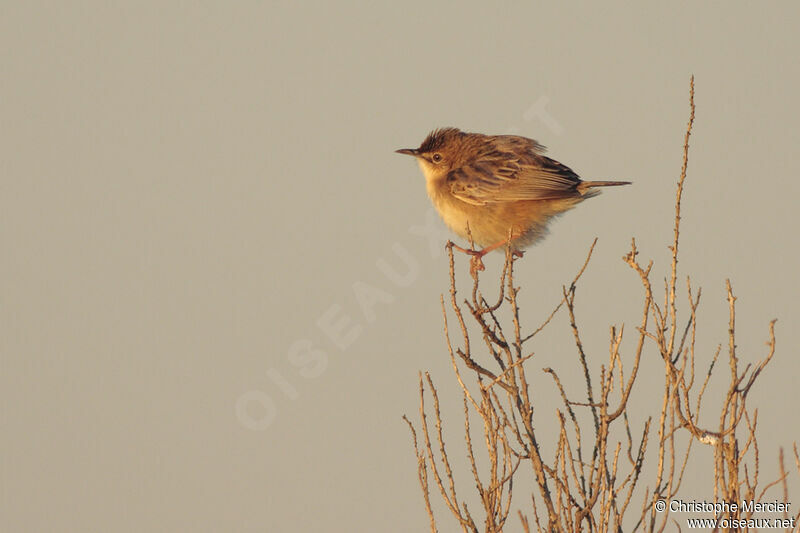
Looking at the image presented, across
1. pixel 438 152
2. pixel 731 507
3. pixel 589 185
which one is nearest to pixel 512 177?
pixel 589 185

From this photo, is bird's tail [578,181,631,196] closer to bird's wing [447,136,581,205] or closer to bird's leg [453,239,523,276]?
bird's wing [447,136,581,205]

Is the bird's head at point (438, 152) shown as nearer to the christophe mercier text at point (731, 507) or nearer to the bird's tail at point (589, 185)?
the bird's tail at point (589, 185)

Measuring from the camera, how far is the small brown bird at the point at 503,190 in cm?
829

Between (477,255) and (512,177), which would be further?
(512,177)

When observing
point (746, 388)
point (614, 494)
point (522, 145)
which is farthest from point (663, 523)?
point (522, 145)

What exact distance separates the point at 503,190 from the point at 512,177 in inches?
8.3

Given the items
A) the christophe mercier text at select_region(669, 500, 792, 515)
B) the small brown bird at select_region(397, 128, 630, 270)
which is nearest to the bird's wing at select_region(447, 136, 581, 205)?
the small brown bird at select_region(397, 128, 630, 270)

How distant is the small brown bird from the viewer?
8289mm

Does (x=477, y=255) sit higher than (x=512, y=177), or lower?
lower

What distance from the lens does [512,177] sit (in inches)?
336

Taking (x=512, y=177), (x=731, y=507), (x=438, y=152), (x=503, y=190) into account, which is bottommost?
(x=731, y=507)

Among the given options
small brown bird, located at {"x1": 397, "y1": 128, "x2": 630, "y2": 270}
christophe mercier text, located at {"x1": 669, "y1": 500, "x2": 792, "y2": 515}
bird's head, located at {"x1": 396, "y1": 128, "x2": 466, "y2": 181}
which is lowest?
christophe mercier text, located at {"x1": 669, "y1": 500, "x2": 792, "y2": 515}

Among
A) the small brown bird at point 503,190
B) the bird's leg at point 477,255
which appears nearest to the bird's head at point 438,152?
the small brown bird at point 503,190

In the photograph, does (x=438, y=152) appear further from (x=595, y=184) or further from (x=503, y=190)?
(x=595, y=184)
